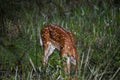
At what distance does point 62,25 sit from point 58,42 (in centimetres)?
14

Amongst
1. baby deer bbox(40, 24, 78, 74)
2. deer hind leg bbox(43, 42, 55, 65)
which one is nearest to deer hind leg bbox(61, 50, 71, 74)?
baby deer bbox(40, 24, 78, 74)

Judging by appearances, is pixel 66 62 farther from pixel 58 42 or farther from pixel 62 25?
pixel 62 25

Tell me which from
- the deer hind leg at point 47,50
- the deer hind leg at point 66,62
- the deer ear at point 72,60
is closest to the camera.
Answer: the deer hind leg at point 66,62

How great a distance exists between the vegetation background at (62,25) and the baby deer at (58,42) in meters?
0.04

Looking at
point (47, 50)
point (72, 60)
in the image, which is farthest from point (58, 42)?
point (72, 60)

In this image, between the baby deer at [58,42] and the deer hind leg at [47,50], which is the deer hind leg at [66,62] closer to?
the baby deer at [58,42]

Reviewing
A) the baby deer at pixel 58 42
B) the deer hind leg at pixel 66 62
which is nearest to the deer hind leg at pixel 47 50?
the baby deer at pixel 58 42

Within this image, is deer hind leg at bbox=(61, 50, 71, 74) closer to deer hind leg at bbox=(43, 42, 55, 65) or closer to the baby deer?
the baby deer

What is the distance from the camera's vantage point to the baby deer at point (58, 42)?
2.64 meters

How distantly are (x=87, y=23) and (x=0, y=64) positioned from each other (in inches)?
26.5

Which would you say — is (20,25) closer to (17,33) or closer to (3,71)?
(17,33)

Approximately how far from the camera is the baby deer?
264cm

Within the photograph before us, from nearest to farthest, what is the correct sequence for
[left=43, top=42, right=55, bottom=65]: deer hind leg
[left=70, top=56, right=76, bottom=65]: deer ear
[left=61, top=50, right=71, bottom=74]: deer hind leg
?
[left=61, top=50, right=71, bottom=74]: deer hind leg < [left=70, top=56, right=76, bottom=65]: deer ear < [left=43, top=42, right=55, bottom=65]: deer hind leg

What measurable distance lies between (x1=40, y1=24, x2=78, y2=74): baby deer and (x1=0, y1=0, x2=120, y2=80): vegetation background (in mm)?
37
